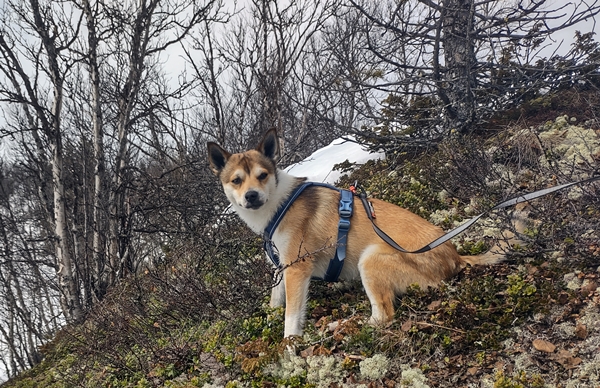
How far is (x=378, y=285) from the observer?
375cm

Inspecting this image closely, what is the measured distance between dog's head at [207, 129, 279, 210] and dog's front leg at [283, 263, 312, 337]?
83 cm

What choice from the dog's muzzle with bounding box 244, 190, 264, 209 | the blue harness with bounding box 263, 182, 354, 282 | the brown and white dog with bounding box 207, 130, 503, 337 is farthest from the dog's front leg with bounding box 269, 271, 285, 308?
the dog's muzzle with bounding box 244, 190, 264, 209

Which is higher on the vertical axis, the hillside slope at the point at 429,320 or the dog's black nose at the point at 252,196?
the dog's black nose at the point at 252,196

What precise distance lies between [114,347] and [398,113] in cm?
691

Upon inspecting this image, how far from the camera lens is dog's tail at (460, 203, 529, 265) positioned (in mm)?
4047

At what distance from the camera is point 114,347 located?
201 inches

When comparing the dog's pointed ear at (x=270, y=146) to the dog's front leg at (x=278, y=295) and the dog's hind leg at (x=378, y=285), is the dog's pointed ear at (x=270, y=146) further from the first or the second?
the dog's hind leg at (x=378, y=285)

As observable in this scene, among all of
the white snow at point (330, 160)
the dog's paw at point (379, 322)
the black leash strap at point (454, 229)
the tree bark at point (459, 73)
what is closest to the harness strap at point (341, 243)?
the black leash strap at point (454, 229)

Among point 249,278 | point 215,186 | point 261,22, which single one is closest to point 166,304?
point 249,278

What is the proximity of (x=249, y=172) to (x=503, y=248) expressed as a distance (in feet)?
9.46

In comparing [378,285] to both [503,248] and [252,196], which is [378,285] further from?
[252,196]

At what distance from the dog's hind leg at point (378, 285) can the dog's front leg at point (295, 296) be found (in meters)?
0.60

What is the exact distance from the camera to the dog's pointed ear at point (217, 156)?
461 centimetres

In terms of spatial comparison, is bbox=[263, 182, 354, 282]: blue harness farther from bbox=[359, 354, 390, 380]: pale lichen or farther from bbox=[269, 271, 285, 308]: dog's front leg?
bbox=[359, 354, 390, 380]: pale lichen
